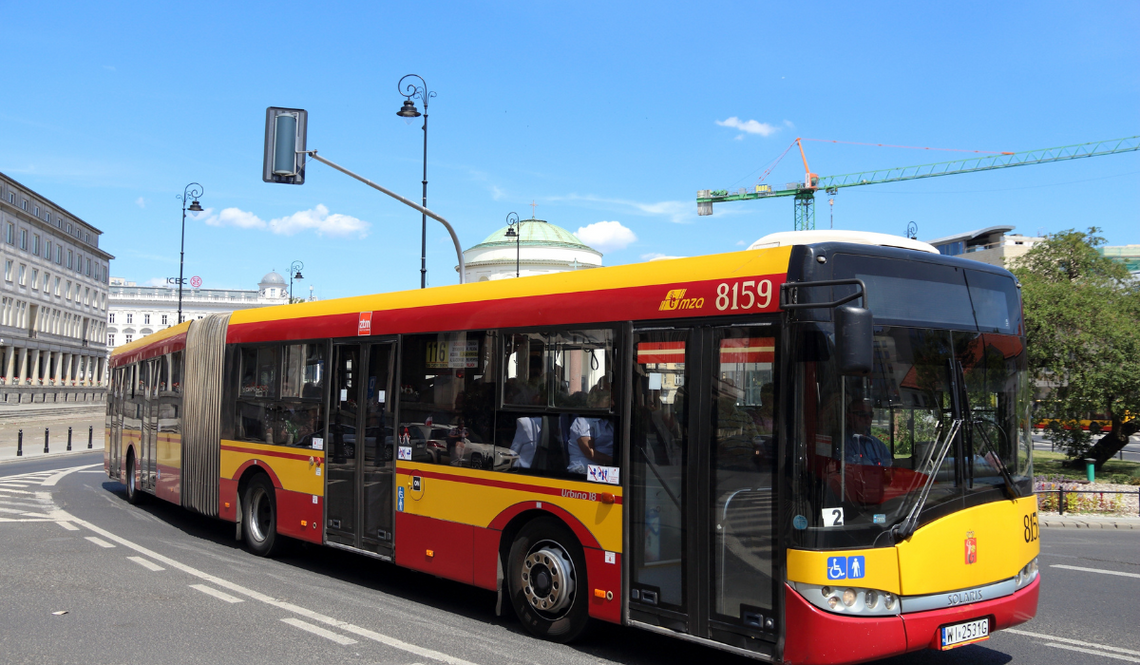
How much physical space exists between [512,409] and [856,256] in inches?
122

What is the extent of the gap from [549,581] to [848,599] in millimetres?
2556

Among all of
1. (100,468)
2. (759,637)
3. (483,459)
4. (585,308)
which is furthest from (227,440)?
(100,468)

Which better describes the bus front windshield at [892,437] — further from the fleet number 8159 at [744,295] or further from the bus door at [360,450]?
the bus door at [360,450]

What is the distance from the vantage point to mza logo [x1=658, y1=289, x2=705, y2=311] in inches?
247

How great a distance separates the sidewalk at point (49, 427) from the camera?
33069 mm

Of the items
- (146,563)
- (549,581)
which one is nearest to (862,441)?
(549,581)

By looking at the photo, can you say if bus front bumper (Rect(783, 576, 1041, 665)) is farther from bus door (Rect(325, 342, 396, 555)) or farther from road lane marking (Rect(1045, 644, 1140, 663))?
bus door (Rect(325, 342, 396, 555))

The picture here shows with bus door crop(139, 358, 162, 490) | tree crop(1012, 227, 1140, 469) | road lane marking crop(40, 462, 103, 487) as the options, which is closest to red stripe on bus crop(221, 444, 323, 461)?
bus door crop(139, 358, 162, 490)

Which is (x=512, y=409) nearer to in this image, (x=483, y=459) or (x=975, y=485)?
(x=483, y=459)

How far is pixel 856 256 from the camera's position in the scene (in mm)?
5746

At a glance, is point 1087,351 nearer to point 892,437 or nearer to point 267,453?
point 267,453

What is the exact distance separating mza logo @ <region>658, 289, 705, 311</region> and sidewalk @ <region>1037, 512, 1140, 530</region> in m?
12.3

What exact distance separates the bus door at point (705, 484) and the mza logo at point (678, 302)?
0.17m

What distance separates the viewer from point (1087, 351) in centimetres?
3073
